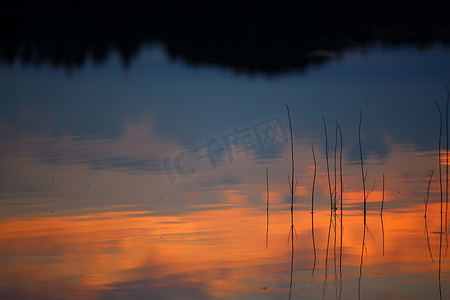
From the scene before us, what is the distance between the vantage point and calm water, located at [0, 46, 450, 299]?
444 centimetres

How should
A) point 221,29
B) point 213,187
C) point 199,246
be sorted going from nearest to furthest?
point 199,246 < point 213,187 < point 221,29

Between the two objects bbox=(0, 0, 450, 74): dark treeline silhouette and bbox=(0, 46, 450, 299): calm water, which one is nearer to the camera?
bbox=(0, 46, 450, 299): calm water

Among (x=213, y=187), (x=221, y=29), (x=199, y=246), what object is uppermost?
(x=221, y=29)

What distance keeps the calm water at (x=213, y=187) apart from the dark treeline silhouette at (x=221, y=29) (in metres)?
1.22

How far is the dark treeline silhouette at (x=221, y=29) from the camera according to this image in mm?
13102

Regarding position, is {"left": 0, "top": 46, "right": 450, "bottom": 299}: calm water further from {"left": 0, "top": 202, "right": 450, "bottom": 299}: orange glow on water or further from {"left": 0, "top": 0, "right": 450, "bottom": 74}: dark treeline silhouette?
{"left": 0, "top": 0, "right": 450, "bottom": 74}: dark treeline silhouette

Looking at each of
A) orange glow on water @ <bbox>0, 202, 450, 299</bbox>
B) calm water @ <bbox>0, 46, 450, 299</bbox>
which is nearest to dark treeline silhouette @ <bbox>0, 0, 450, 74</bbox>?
calm water @ <bbox>0, 46, 450, 299</bbox>

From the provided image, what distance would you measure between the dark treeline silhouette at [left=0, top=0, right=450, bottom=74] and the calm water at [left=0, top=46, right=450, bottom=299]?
4.01 ft

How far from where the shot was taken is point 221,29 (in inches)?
578

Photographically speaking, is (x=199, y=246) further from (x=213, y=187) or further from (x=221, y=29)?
(x=221, y=29)

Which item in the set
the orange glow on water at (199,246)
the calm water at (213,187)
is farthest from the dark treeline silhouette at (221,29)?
the orange glow on water at (199,246)

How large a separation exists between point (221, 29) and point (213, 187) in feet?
27.8

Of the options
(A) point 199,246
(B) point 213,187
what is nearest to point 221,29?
(B) point 213,187

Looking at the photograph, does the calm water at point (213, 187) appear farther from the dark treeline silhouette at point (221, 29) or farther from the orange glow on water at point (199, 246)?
the dark treeline silhouette at point (221, 29)
